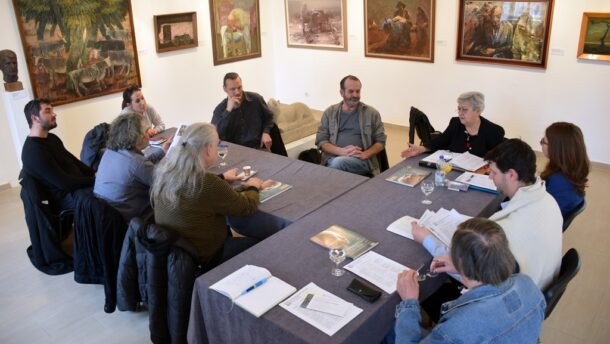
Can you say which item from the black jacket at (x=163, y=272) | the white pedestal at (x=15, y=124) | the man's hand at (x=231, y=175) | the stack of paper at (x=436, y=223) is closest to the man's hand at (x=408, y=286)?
the stack of paper at (x=436, y=223)

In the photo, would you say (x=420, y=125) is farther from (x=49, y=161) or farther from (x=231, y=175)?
(x=49, y=161)

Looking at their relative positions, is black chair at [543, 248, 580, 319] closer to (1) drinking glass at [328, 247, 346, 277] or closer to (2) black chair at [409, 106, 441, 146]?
(1) drinking glass at [328, 247, 346, 277]

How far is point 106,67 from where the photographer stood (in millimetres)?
6898

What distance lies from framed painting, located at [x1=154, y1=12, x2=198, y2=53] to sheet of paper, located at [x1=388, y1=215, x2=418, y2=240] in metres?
5.72

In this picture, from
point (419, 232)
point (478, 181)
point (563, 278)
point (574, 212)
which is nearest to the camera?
point (563, 278)

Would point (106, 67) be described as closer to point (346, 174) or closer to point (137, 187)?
point (137, 187)

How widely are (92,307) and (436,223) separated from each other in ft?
8.75

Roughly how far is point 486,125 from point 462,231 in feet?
8.05

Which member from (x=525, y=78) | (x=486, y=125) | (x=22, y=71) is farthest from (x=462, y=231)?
(x=22, y=71)

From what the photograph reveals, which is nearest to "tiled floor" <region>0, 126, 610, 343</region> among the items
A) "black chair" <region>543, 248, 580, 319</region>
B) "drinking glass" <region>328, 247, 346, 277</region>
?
"black chair" <region>543, 248, 580, 319</region>

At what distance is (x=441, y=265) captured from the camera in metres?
2.44

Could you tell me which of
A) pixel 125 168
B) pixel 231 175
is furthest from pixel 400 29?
pixel 125 168

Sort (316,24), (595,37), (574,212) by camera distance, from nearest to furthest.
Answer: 1. (574,212)
2. (595,37)
3. (316,24)

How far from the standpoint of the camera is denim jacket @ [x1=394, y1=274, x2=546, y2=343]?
1.77 m
